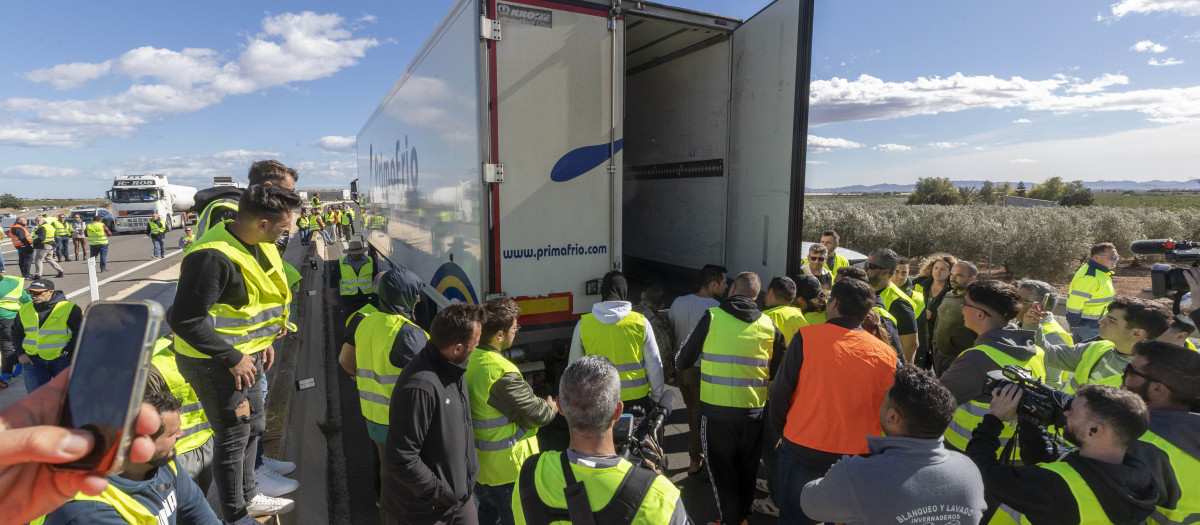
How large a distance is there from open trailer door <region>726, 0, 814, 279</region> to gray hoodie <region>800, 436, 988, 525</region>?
2722 millimetres

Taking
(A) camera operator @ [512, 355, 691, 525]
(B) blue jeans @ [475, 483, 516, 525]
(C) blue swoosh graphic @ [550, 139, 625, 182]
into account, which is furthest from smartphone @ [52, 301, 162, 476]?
(C) blue swoosh graphic @ [550, 139, 625, 182]

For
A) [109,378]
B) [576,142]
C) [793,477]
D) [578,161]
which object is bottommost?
[793,477]

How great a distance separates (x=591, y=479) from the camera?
1.62m

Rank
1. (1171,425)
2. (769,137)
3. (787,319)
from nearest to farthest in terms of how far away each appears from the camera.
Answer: (1171,425) → (787,319) → (769,137)

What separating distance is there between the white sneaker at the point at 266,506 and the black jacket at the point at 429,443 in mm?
1163

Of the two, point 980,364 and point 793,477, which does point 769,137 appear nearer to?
point 980,364

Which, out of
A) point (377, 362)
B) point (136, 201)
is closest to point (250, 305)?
point (377, 362)

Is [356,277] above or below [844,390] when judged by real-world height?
below

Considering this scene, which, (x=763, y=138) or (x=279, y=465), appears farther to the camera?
(x=763, y=138)

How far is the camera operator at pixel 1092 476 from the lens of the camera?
1.77 meters

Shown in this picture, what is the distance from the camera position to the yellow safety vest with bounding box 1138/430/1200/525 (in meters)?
1.92

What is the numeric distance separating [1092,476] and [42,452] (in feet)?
8.74

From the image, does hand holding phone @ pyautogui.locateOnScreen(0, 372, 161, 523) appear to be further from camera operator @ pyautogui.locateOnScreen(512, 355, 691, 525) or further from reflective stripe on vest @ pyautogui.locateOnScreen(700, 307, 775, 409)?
reflective stripe on vest @ pyautogui.locateOnScreen(700, 307, 775, 409)

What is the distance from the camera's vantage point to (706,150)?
545 cm
